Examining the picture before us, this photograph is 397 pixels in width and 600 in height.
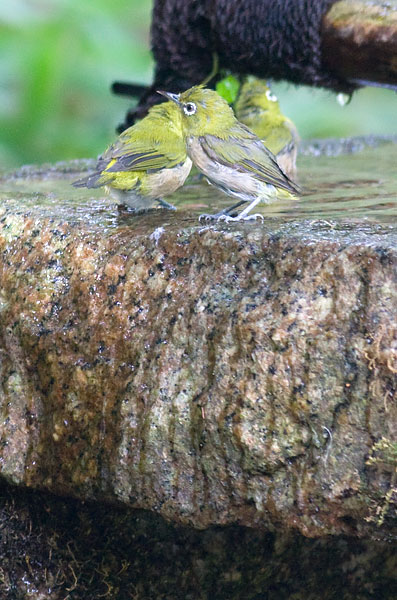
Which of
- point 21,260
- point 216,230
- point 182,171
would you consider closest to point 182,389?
point 216,230

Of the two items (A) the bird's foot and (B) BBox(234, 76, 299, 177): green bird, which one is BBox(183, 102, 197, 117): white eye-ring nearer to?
(A) the bird's foot

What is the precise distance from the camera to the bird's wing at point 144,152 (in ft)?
11.3

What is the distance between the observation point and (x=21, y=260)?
289 centimetres

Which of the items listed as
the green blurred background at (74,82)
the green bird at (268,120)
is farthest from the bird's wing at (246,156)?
the green blurred background at (74,82)

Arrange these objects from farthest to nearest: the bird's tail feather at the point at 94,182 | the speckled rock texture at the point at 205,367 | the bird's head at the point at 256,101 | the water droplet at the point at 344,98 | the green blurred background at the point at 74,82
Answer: the green blurred background at the point at 74,82 < the water droplet at the point at 344,98 < the bird's head at the point at 256,101 < the bird's tail feather at the point at 94,182 < the speckled rock texture at the point at 205,367

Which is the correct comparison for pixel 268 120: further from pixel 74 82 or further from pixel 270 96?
pixel 74 82

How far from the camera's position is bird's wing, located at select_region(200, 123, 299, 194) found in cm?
317

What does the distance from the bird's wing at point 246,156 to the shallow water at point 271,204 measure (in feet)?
0.37

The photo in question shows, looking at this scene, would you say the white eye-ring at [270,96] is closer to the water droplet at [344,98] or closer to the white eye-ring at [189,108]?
the water droplet at [344,98]

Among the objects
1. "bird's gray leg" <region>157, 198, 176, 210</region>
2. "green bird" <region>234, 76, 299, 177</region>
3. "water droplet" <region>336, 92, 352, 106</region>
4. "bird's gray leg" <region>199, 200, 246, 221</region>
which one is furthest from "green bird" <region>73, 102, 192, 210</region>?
"water droplet" <region>336, 92, 352, 106</region>

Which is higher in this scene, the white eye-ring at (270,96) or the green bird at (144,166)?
the white eye-ring at (270,96)

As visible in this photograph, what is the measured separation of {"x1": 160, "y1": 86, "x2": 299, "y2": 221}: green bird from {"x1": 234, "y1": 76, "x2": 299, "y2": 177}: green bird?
2.67 feet

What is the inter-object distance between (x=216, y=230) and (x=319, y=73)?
7.54 feet

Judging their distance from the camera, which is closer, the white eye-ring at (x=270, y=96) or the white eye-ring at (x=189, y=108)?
the white eye-ring at (x=189, y=108)
